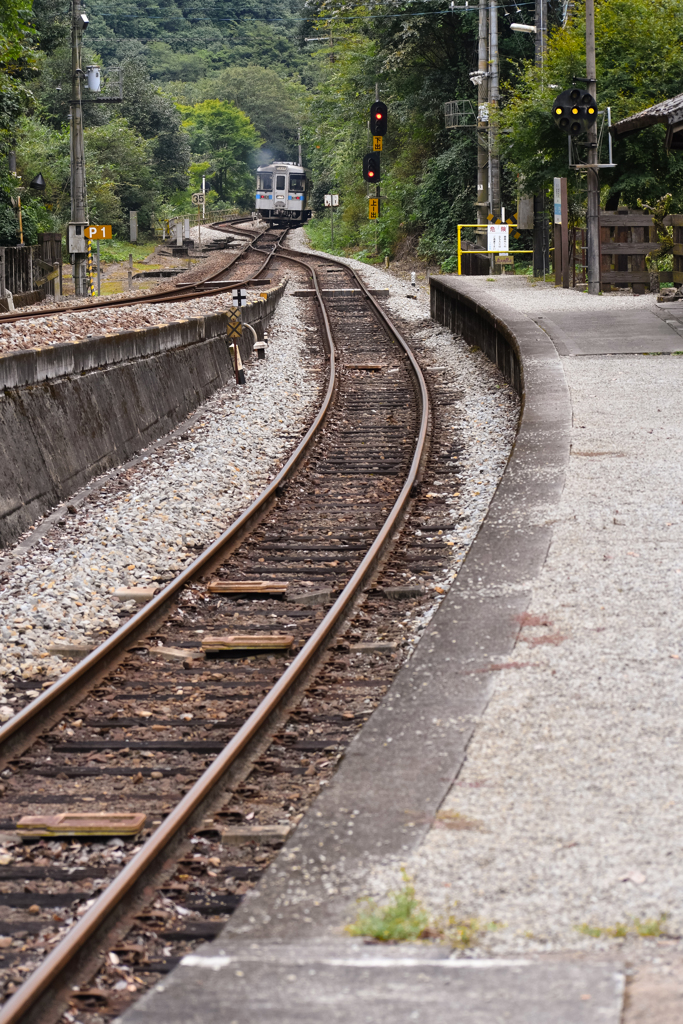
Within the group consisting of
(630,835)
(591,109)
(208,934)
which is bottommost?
(208,934)

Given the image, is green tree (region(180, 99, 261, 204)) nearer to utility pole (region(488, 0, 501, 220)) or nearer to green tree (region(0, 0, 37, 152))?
green tree (region(0, 0, 37, 152))

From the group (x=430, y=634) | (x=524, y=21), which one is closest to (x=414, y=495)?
(x=430, y=634)

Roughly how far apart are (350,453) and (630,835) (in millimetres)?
9491

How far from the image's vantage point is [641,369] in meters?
15.0

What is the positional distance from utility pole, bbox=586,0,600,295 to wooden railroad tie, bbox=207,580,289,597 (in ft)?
53.6

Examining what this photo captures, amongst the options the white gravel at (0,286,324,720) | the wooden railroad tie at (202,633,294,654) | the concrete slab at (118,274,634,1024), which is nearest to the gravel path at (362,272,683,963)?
the concrete slab at (118,274,634,1024)

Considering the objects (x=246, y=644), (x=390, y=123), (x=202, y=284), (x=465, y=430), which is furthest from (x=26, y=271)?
(x=246, y=644)

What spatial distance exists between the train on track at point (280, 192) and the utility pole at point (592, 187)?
5268cm

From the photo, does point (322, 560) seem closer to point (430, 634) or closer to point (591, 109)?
point (430, 634)

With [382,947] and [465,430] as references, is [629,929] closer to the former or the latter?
[382,947]

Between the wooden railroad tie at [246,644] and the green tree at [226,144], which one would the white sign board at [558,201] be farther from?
the green tree at [226,144]

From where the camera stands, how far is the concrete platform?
3.27 meters

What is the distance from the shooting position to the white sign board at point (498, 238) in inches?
1246

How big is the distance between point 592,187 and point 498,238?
8778mm
